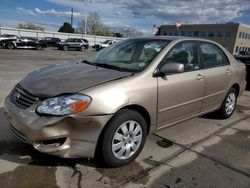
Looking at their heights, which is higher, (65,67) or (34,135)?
(65,67)

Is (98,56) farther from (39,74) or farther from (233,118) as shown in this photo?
(233,118)

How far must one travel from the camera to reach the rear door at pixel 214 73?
4273 millimetres

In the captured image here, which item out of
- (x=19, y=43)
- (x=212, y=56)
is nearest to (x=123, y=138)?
(x=212, y=56)

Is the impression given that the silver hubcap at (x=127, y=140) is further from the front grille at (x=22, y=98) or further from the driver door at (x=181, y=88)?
the front grille at (x=22, y=98)

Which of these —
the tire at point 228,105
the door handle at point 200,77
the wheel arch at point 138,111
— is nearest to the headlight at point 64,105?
the wheel arch at point 138,111

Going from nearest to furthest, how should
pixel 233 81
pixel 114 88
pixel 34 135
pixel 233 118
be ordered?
pixel 34 135
pixel 114 88
pixel 233 81
pixel 233 118

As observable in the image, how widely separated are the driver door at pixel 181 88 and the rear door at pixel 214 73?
6.8 inches

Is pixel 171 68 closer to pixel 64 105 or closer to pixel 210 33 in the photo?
pixel 64 105

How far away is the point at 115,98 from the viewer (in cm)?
285

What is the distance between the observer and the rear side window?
4.30 m

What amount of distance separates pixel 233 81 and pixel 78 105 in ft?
11.3

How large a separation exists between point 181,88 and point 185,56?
60cm

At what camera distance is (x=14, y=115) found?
2910mm

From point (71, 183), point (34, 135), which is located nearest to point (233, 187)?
point (71, 183)
